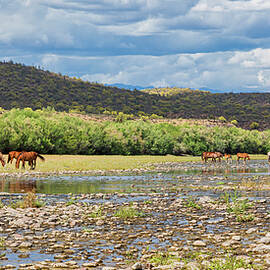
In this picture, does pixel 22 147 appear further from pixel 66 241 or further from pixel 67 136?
pixel 66 241

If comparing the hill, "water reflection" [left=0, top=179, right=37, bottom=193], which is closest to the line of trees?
"water reflection" [left=0, top=179, right=37, bottom=193]

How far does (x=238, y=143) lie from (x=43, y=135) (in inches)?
1849

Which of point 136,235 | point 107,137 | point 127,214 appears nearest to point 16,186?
point 127,214

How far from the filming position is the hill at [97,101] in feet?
436

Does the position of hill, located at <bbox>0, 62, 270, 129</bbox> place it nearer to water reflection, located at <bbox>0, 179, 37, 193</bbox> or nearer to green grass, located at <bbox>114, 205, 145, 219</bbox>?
water reflection, located at <bbox>0, 179, 37, 193</bbox>

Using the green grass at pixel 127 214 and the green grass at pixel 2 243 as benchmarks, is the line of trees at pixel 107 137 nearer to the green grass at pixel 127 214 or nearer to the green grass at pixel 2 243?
the green grass at pixel 127 214

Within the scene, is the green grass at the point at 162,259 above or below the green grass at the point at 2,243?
below

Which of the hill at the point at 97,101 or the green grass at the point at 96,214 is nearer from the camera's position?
the green grass at the point at 96,214

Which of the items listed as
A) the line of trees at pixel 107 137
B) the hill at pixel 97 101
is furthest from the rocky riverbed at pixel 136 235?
the hill at pixel 97 101

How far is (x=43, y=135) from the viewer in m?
64.0

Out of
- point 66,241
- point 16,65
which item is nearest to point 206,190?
point 66,241

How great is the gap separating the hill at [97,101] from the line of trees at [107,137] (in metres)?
36.9

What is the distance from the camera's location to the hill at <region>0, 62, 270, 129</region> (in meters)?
133

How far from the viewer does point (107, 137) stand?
74.6 metres
